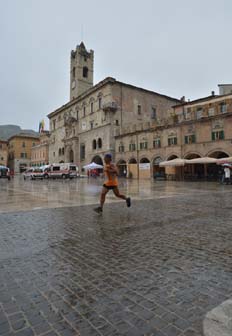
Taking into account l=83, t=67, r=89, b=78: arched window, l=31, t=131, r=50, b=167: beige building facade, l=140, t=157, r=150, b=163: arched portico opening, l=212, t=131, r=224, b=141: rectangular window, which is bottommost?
l=140, t=157, r=150, b=163: arched portico opening

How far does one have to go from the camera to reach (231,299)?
2.37 metres

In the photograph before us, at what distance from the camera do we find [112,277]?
288 cm

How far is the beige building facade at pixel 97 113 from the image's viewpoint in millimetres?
41312

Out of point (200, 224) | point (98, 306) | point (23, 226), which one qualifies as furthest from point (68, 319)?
point (200, 224)

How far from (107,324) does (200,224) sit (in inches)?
170

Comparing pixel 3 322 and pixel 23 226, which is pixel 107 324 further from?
pixel 23 226

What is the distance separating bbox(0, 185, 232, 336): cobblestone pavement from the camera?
2.01 m

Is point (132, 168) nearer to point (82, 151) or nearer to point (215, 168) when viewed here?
point (215, 168)

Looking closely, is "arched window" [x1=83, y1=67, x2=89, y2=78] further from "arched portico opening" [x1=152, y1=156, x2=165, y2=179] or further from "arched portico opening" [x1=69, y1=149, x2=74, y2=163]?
"arched portico opening" [x1=152, y1=156, x2=165, y2=179]

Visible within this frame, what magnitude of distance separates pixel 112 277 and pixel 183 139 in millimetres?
29867

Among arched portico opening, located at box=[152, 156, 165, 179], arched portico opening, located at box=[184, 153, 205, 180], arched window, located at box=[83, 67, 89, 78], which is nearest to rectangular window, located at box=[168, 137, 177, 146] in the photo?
arched portico opening, located at box=[184, 153, 205, 180]

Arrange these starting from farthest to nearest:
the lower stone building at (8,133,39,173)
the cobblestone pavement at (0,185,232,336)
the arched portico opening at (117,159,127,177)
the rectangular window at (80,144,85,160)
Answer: the lower stone building at (8,133,39,173) → the rectangular window at (80,144,85,160) → the arched portico opening at (117,159,127,177) → the cobblestone pavement at (0,185,232,336)

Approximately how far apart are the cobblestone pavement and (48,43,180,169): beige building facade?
31.7m

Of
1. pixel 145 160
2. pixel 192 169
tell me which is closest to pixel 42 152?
pixel 145 160
